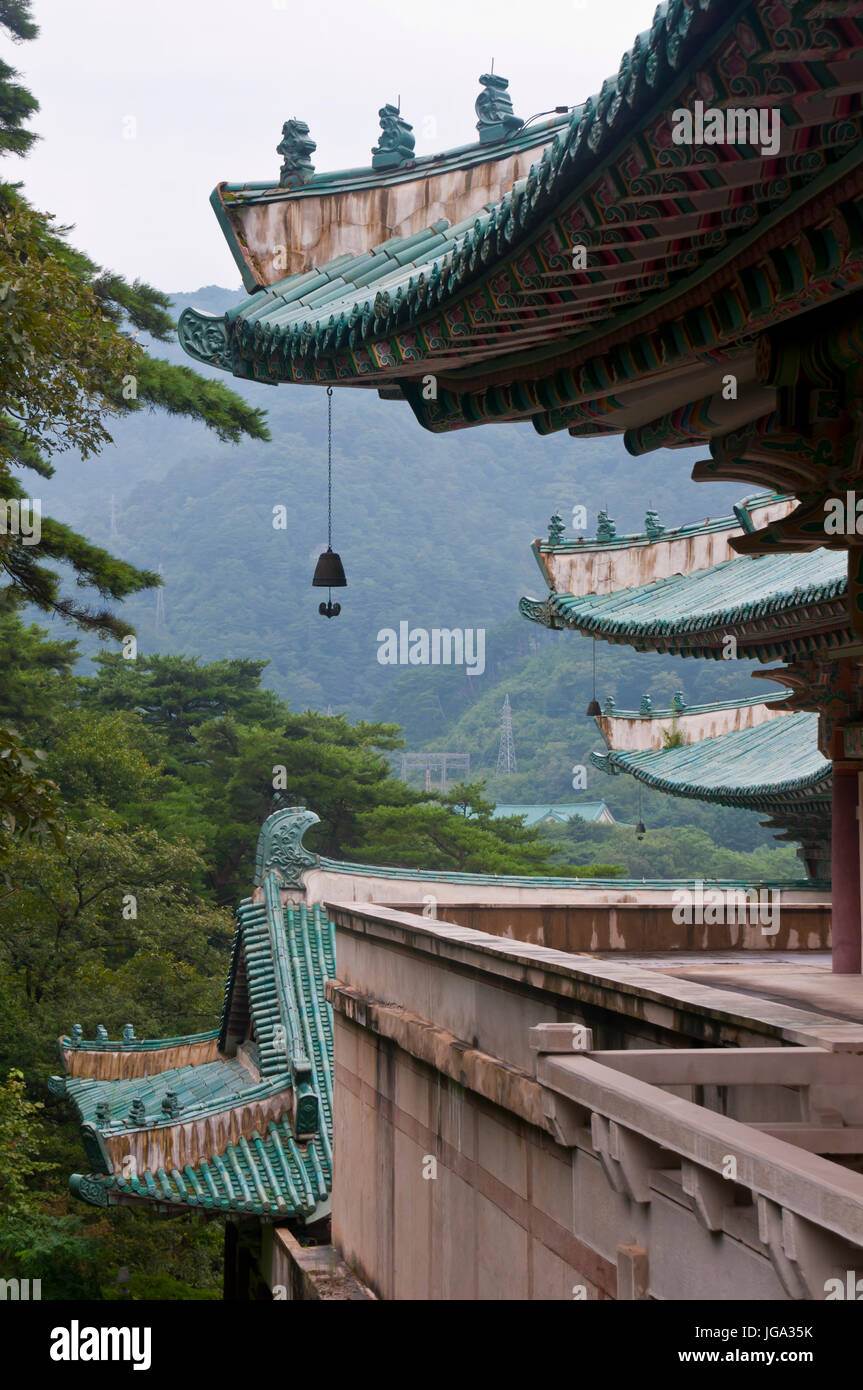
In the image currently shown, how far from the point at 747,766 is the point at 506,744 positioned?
248 feet

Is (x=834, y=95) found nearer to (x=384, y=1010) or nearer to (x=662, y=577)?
(x=384, y=1010)

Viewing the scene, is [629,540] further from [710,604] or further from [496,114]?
[496,114]

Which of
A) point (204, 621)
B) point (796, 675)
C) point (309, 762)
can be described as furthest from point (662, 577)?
point (204, 621)

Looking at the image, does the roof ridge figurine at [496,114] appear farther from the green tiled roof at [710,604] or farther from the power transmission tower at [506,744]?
the power transmission tower at [506,744]

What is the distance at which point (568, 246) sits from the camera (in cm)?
491

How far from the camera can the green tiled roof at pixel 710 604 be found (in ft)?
38.3

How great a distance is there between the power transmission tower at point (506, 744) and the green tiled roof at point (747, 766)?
71652mm

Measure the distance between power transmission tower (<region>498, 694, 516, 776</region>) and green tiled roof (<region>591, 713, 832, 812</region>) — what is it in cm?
7165

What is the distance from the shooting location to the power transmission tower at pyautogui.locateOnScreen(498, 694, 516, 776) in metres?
93.2

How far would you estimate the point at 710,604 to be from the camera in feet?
45.7

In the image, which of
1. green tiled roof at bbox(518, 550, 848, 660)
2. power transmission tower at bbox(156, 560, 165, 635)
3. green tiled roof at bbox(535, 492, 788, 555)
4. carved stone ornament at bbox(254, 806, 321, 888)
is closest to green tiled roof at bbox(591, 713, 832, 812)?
green tiled roof at bbox(518, 550, 848, 660)

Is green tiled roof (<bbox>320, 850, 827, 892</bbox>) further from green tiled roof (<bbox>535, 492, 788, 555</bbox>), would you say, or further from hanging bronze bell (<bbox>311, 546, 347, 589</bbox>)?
hanging bronze bell (<bbox>311, 546, 347, 589</bbox>)

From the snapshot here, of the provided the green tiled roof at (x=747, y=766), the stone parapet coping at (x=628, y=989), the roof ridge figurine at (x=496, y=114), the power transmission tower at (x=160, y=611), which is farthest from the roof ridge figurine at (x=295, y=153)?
the power transmission tower at (x=160, y=611)

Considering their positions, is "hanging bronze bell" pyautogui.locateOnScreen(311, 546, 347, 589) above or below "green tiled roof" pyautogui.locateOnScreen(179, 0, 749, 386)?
below
